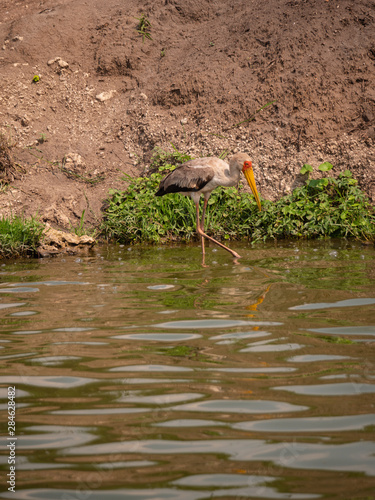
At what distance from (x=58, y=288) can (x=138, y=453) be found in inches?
153

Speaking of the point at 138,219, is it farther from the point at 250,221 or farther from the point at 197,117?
the point at 197,117

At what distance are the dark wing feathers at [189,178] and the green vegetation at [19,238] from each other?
2169 mm

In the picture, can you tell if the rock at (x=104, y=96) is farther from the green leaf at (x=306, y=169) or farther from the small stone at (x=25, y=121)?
the green leaf at (x=306, y=169)

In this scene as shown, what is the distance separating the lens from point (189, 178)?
8828 millimetres

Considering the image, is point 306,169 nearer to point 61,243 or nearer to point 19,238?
point 61,243

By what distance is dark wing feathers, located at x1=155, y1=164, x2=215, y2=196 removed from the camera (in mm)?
8820

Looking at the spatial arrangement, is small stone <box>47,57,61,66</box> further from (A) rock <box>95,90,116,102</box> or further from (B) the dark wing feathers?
(B) the dark wing feathers

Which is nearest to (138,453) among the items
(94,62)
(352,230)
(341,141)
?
(352,230)

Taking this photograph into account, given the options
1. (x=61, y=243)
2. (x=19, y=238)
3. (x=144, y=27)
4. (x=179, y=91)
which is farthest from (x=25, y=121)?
(x=19, y=238)

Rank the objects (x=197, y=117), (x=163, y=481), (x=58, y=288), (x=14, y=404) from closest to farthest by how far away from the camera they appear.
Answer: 1. (x=163, y=481)
2. (x=14, y=404)
3. (x=58, y=288)
4. (x=197, y=117)

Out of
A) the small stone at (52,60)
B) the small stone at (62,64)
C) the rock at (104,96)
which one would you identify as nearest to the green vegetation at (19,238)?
the rock at (104,96)

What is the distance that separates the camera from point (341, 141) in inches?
448

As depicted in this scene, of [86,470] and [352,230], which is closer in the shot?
[86,470]

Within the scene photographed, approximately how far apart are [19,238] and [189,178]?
9.09 feet
